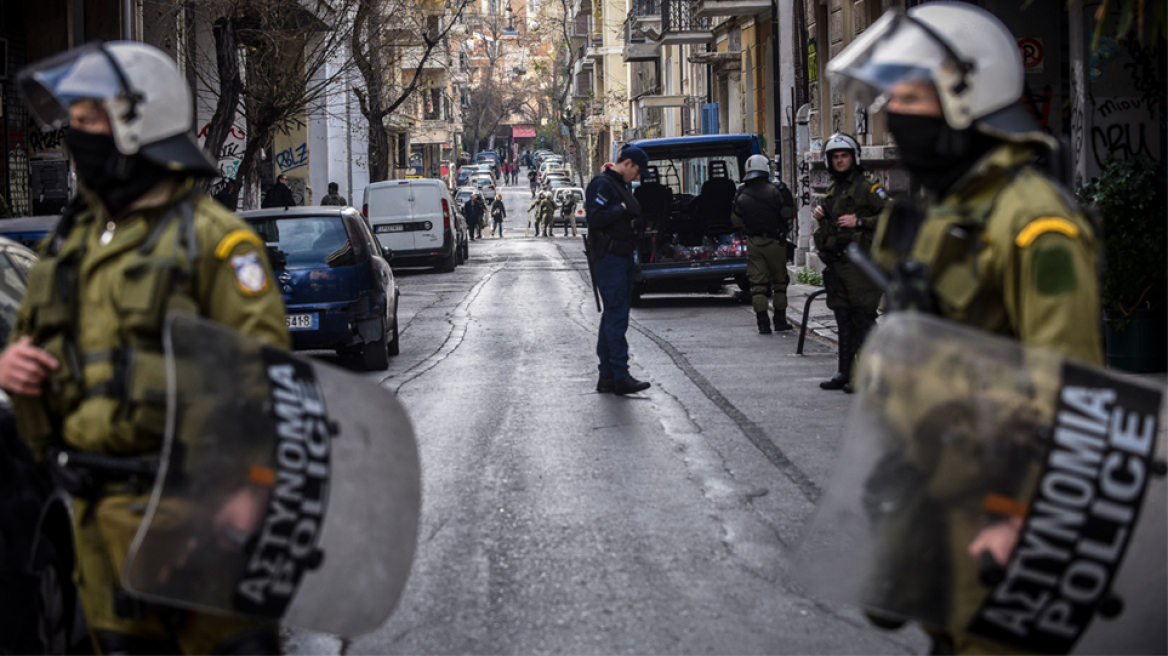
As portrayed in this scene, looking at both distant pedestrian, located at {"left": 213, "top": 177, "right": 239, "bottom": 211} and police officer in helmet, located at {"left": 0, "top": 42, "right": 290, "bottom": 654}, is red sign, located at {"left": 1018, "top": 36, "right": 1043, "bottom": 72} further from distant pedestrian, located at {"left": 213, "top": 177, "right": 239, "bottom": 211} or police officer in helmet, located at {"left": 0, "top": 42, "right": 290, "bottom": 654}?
police officer in helmet, located at {"left": 0, "top": 42, "right": 290, "bottom": 654}

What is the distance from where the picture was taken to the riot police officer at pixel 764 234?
14.5 metres

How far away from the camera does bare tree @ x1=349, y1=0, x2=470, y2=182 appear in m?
27.3

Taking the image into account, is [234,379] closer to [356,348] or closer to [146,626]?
[146,626]

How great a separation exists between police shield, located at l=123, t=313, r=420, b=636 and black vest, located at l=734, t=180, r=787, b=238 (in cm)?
1183

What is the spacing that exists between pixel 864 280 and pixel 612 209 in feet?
6.38

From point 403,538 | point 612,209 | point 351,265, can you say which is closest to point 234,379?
point 403,538

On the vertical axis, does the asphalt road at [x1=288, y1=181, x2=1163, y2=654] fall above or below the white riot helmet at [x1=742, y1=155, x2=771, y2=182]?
below

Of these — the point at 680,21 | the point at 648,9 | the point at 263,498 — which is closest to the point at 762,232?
the point at 263,498

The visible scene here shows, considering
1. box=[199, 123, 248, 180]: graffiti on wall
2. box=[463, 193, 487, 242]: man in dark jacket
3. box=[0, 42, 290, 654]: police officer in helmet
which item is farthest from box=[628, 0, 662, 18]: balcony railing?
box=[0, 42, 290, 654]: police officer in helmet

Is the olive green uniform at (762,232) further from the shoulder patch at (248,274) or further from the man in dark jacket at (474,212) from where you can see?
the man in dark jacket at (474,212)

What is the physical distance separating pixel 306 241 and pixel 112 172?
9168 millimetres

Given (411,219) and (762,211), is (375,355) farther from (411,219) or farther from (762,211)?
(411,219)

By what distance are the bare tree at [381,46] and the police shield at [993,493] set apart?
23.6 m

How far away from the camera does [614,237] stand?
10062 millimetres
